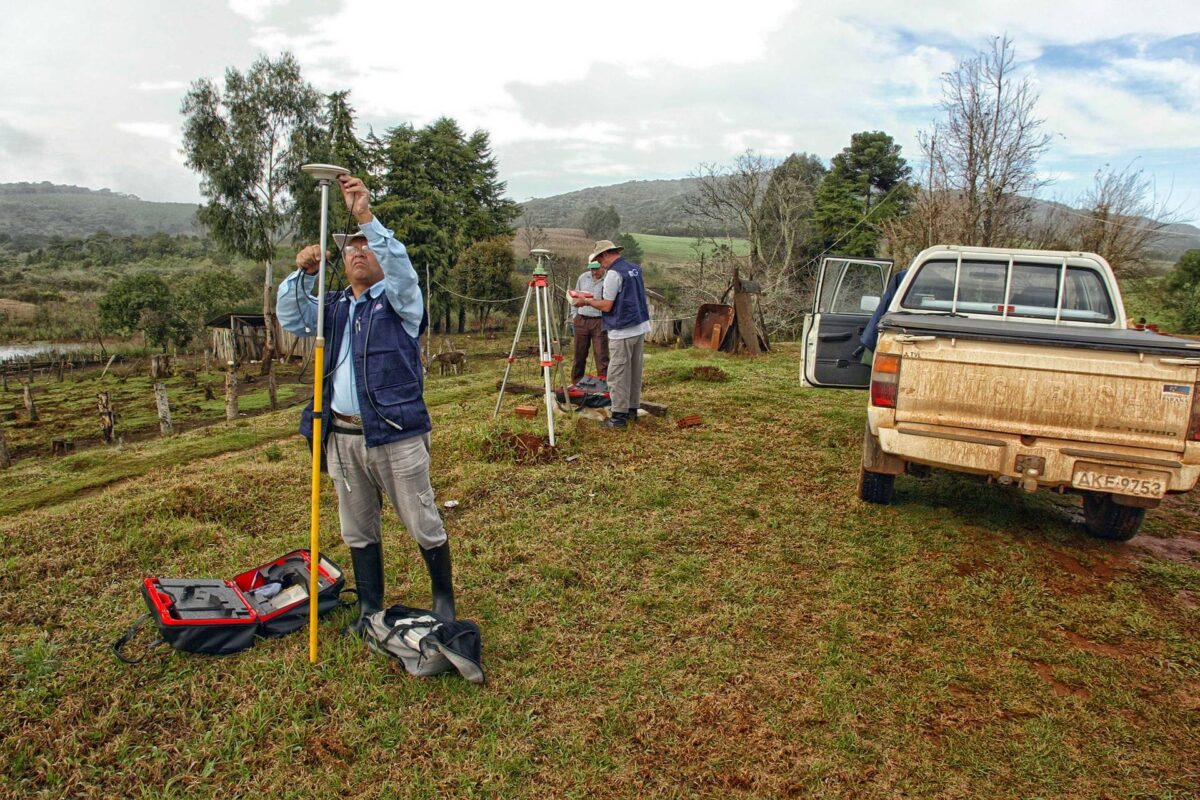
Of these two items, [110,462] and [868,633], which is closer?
[868,633]

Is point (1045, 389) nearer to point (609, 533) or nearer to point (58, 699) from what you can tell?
point (609, 533)

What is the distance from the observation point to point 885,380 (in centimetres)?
431

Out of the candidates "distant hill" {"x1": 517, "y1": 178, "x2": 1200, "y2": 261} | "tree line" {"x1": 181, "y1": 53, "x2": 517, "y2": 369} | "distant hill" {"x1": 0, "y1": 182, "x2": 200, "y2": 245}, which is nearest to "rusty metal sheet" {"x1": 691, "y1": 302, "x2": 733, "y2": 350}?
"tree line" {"x1": 181, "y1": 53, "x2": 517, "y2": 369}

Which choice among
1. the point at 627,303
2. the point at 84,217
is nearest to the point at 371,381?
the point at 627,303

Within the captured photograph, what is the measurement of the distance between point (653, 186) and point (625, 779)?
18341 cm

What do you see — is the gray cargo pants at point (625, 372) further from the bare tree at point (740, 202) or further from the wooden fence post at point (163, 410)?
the bare tree at point (740, 202)

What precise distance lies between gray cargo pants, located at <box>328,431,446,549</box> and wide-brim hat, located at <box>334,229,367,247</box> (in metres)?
0.87

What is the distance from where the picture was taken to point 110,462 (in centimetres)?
812

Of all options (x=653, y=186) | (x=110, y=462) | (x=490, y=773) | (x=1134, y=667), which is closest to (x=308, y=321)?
(x=490, y=773)

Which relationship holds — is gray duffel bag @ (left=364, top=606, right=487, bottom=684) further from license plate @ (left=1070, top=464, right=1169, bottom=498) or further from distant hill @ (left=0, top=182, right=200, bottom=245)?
distant hill @ (left=0, top=182, right=200, bottom=245)

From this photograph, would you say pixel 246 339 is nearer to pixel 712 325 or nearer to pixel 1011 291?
pixel 712 325

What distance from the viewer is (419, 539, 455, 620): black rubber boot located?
3264 millimetres

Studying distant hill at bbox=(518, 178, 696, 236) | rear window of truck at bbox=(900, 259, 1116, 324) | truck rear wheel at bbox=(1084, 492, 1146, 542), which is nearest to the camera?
truck rear wheel at bbox=(1084, 492, 1146, 542)

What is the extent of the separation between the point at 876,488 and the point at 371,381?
160 inches
